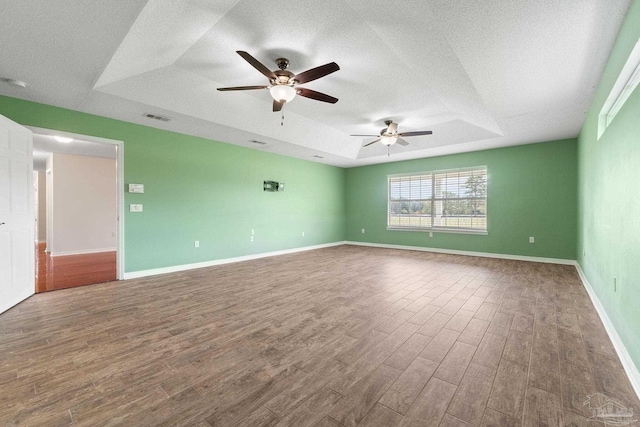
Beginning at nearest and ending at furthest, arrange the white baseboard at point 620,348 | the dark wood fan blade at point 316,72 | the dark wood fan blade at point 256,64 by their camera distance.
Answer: the white baseboard at point 620,348
the dark wood fan blade at point 256,64
the dark wood fan blade at point 316,72

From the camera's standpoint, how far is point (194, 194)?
520cm

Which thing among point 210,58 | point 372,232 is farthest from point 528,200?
point 210,58

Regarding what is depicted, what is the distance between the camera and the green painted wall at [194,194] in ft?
14.0

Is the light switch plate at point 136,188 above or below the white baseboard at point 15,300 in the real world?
above

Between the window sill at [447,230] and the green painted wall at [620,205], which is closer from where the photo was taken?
the green painted wall at [620,205]

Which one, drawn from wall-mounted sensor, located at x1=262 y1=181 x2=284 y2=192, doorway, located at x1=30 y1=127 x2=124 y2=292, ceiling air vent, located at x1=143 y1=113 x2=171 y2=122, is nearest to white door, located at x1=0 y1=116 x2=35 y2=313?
ceiling air vent, located at x1=143 y1=113 x2=171 y2=122

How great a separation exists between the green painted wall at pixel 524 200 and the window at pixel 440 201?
7.0 inches

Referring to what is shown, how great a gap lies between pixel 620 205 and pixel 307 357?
280cm

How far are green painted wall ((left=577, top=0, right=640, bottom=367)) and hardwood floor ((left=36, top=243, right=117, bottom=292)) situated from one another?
19.8 feet

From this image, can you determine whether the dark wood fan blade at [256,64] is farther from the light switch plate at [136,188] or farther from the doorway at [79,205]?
the doorway at [79,205]

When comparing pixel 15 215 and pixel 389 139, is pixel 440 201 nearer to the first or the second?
pixel 389 139

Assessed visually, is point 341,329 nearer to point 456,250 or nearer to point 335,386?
point 335,386

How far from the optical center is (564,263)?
5340 millimetres

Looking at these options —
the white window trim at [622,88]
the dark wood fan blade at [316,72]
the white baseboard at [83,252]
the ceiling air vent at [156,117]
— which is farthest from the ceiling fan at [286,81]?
the white baseboard at [83,252]
